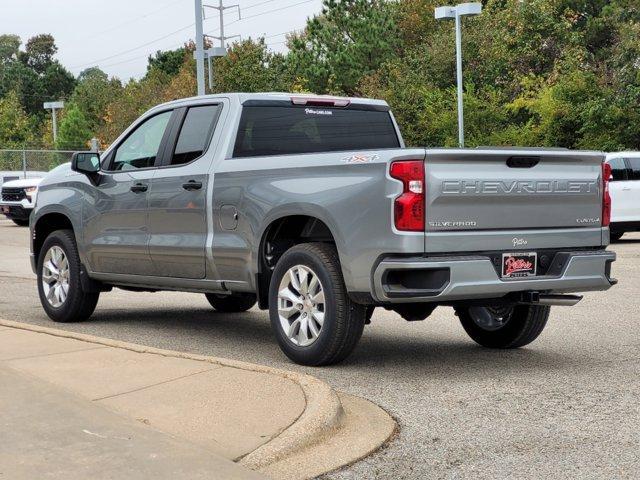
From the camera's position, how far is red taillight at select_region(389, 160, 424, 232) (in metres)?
6.79

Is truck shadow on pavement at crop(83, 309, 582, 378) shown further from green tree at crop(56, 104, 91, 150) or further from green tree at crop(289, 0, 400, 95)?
green tree at crop(56, 104, 91, 150)

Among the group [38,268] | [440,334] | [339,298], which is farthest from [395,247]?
[38,268]

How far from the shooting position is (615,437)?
216 inches

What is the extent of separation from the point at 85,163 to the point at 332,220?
3279mm

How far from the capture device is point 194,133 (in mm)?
8852

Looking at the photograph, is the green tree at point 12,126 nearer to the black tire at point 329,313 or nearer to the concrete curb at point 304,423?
the black tire at point 329,313

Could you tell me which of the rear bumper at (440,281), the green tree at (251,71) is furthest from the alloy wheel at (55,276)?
the green tree at (251,71)

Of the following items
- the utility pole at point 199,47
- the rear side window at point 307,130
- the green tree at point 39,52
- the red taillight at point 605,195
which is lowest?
the red taillight at point 605,195

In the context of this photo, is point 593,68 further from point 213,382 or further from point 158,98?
point 213,382

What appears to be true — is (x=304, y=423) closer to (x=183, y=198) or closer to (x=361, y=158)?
(x=361, y=158)

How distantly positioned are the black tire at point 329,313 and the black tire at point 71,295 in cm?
306

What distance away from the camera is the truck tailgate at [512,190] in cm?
687

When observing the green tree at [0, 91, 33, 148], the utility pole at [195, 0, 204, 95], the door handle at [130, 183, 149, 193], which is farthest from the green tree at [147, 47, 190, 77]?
the door handle at [130, 183, 149, 193]

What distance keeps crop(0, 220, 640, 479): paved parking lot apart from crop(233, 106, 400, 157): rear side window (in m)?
1.63
